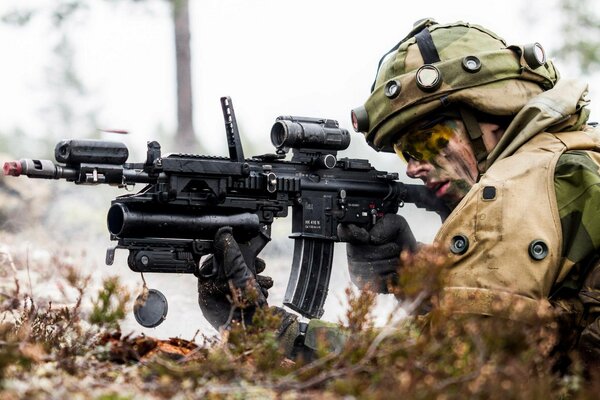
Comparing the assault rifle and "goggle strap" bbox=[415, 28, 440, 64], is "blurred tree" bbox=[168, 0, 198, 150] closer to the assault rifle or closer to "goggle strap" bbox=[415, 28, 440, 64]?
the assault rifle

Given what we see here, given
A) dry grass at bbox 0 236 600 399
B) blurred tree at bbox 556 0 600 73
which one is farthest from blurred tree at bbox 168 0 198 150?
dry grass at bbox 0 236 600 399

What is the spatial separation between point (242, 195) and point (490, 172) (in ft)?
6.35

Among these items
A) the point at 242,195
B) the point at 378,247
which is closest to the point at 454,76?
the point at 242,195

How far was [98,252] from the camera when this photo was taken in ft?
46.6

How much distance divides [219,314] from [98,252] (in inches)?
331

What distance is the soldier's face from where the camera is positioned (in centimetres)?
554

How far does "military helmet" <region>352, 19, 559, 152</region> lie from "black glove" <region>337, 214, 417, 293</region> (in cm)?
105

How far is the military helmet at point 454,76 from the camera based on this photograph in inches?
213

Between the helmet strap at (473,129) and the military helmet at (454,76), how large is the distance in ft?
0.14

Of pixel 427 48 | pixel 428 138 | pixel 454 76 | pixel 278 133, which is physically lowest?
pixel 428 138

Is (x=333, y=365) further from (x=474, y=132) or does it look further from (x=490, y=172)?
(x=474, y=132)

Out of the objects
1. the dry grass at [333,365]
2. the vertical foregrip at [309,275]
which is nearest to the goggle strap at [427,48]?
the vertical foregrip at [309,275]

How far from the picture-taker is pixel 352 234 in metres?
6.71

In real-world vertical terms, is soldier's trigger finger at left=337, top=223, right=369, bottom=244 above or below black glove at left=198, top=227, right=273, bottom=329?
above
